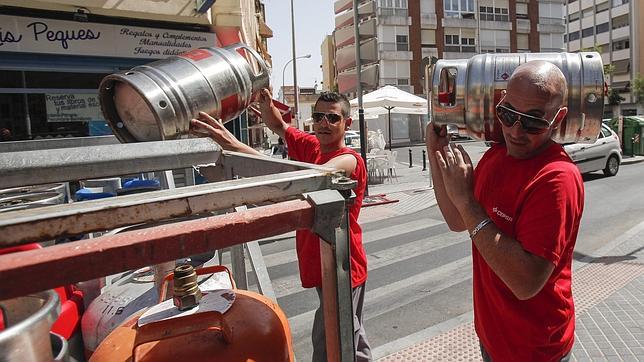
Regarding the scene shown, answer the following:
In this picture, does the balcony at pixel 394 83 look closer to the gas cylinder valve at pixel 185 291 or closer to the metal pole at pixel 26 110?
the metal pole at pixel 26 110

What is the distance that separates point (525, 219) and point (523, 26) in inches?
2024

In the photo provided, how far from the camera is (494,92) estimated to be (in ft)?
6.65

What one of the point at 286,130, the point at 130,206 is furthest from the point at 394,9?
the point at 130,206

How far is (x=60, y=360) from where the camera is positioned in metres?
0.94

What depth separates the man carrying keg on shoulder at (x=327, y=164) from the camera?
229 cm

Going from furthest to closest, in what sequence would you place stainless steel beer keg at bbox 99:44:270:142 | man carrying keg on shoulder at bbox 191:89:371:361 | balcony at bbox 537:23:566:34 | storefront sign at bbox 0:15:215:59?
balcony at bbox 537:23:566:34 → storefront sign at bbox 0:15:215:59 → man carrying keg on shoulder at bbox 191:89:371:361 → stainless steel beer keg at bbox 99:44:270:142

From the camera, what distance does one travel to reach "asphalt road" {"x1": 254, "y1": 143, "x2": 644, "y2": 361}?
4320 mm

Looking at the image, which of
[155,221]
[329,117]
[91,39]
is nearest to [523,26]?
[91,39]

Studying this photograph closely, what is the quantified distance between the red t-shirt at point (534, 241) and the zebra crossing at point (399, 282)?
7.20ft

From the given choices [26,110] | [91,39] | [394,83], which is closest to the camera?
[26,110]

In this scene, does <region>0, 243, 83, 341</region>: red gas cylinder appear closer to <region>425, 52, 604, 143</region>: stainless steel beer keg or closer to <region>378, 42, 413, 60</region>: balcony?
<region>425, 52, 604, 143</region>: stainless steel beer keg

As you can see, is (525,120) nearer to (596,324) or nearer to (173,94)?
(173,94)

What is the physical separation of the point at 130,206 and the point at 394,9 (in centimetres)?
4315

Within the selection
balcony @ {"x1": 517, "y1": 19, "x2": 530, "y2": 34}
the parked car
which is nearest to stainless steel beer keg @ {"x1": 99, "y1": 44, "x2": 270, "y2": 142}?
the parked car
